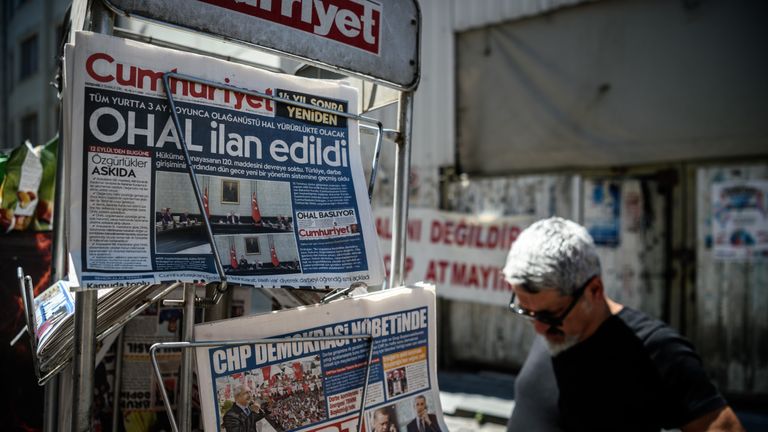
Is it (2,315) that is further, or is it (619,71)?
(619,71)

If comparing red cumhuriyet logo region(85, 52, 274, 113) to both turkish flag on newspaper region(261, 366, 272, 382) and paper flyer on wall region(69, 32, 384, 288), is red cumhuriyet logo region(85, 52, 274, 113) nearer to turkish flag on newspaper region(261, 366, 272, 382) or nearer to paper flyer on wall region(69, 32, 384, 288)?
paper flyer on wall region(69, 32, 384, 288)

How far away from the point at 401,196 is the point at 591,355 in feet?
2.95

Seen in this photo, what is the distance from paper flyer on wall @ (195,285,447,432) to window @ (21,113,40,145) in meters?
15.5

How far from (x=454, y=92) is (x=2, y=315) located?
527 cm

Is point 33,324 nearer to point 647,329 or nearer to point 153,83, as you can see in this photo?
point 153,83

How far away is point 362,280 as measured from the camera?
1122 millimetres

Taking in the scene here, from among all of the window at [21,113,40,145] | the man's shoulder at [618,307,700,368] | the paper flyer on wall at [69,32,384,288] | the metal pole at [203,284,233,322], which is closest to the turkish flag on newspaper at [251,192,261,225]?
the paper flyer on wall at [69,32,384,288]

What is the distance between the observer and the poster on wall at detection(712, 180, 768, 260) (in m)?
4.52

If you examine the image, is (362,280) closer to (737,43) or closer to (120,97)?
(120,97)

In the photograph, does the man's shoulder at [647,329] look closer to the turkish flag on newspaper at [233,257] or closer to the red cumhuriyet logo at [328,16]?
the red cumhuriyet logo at [328,16]

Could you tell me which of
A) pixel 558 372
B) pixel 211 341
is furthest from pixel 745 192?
pixel 211 341

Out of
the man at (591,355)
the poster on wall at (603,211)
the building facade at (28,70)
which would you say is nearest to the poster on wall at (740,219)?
the poster on wall at (603,211)

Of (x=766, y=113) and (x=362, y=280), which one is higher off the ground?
(x=766, y=113)

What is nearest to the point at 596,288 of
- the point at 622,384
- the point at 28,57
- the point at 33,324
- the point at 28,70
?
the point at 622,384
